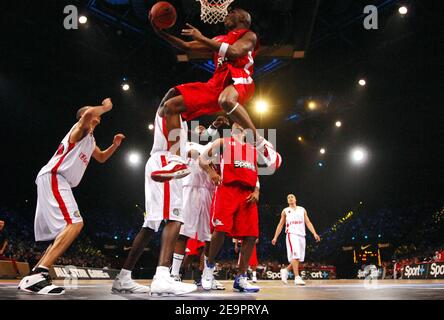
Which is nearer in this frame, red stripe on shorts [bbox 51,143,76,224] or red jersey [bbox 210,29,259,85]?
red stripe on shorts [bbox 51,143,76,224]

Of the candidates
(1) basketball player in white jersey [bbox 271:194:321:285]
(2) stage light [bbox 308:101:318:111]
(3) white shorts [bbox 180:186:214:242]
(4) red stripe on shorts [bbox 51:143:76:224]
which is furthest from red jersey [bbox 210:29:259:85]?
(2) stage light [bbox 308:101:318:111]

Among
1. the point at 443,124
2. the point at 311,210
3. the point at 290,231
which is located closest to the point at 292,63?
the point at 443,124

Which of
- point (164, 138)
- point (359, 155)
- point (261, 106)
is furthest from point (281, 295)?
point (359, 155)

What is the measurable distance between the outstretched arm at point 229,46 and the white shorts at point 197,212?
2.49 m

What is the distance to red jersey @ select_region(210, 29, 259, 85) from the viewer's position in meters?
3.92

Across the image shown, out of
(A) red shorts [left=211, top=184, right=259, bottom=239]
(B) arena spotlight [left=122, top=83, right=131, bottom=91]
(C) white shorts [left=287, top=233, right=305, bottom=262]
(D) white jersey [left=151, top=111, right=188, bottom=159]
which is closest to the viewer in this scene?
(D) white jersey [left=151, top=111, right=188, bottom=159]

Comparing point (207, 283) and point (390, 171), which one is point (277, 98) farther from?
point (207, 283)

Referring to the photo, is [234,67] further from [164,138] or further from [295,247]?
[295,247]

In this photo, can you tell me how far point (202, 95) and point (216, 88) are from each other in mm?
212

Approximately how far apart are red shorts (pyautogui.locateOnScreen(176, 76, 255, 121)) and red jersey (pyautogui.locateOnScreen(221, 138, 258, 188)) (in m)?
0.97

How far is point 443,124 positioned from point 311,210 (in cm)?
907

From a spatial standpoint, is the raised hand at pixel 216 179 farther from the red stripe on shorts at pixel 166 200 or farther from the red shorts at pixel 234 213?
the red stripe on shorts at pixel 166 200

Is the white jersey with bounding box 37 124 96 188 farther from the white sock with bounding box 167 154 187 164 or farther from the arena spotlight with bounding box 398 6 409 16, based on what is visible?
the arena spotlight with bounding box 398 6 409 16

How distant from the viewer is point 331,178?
22219mm
